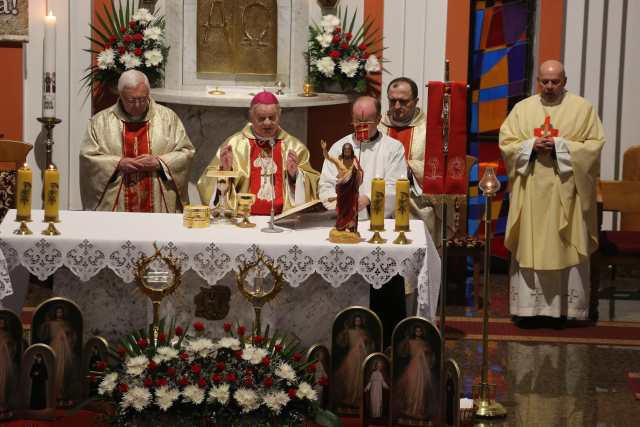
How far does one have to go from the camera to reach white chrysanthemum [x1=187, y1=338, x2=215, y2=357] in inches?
236

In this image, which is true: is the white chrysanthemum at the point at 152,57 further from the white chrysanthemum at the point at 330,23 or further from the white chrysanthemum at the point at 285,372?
the white chrysanthemum at the point at 285,372

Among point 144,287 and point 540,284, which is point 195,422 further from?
point 540,284

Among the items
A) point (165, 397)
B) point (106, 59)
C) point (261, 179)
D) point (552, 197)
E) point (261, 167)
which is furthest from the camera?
point (106, 59)

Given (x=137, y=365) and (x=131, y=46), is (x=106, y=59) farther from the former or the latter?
(x=137, y=365)

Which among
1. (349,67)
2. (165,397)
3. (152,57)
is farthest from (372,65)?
(165,397)

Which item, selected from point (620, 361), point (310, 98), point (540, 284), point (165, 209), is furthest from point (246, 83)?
point (620, 361)

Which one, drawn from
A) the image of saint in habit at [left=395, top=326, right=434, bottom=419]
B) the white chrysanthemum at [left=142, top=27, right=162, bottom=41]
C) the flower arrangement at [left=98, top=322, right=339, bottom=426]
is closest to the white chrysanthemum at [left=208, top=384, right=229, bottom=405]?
the flower arrangement at [left=98, top=322, right=339, bottom=426]

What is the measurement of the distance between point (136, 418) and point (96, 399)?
414 mm

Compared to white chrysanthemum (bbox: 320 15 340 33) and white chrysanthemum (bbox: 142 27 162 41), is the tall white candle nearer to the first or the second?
white chrysanthemum (bbox: 142 27 162 41)

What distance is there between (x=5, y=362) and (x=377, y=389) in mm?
1892

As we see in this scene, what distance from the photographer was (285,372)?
5953 mm

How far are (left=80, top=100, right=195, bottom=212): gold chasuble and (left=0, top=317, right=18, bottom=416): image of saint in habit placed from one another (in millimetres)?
2341

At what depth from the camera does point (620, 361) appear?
8047mm

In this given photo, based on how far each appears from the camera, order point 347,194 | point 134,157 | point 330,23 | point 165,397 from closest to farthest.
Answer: point 165,397 < point 347,194 < point 134,157 < point 330,23
